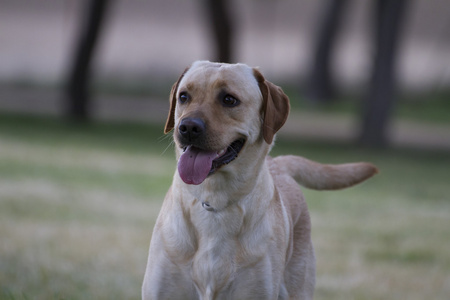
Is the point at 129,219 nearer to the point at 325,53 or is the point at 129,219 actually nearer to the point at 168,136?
the point at 168,136

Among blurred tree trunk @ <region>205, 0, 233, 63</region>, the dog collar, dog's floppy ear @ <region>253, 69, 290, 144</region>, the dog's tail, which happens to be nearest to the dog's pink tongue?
the dog collar

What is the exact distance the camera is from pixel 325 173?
18.4 feet

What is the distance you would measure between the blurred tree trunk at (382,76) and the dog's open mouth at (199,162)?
13808mm

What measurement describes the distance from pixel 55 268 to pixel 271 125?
310 centimetres

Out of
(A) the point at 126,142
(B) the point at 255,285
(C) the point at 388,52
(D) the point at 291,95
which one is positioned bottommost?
(D) the point at 291,95

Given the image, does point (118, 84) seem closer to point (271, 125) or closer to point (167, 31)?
point (167, 31)

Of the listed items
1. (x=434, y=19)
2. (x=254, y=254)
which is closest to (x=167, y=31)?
(x=434, y=19)

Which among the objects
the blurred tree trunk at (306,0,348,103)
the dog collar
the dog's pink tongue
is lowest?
the blurred tree trunk at (306,0,348,103)

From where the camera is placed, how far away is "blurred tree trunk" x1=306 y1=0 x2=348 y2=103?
28.0m

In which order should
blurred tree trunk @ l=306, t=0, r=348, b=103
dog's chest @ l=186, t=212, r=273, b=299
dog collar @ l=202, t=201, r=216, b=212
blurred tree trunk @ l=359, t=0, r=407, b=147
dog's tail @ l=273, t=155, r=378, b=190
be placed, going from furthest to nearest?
blurred tree trunk @ l=306, t=0, r=348, b=103 < blurred tree trunk @ l=359, t=0, r=407, b=147 < dog's tail @ l=273, t=155, r=378, b=190 < dog collar @ l=202, t=201, r=216, b=212 < dog's chest @ l=186, t=212, r=273, b=299

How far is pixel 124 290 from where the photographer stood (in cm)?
633

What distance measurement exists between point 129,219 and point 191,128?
18.8 feet

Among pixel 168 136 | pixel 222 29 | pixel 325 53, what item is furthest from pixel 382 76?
pixel 325 53

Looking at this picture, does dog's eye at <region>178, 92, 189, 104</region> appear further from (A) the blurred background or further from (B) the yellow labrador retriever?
(A) the blurred background
